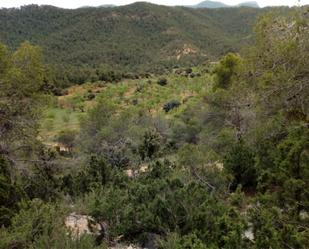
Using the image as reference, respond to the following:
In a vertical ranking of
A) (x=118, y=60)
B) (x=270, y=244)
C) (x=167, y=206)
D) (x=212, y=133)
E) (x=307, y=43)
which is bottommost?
(x=118, y=60)

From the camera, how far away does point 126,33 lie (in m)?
93.4

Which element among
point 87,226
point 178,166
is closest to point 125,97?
point 178,166

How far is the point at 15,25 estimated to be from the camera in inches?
3553

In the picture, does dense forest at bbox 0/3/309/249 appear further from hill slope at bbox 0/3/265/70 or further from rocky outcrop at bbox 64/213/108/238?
hill slope at bbox 0/3/265/70

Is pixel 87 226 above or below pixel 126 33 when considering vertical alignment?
above

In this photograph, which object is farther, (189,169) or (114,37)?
(114,37)

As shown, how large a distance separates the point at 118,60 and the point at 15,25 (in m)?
24.2

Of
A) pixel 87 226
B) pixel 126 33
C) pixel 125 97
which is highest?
pixel 87 226

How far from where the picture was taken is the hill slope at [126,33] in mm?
82188

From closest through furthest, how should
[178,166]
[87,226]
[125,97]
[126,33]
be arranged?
[87,226] < [178,166] < [125,97] < [126,33]

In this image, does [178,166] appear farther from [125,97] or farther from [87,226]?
[125,97]

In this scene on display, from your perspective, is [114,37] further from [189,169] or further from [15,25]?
[189,169]

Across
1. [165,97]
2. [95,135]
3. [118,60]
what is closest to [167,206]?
[95,135]

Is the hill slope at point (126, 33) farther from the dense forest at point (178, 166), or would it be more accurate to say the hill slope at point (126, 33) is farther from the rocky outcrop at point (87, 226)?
the rocky outcrop at point (87, 226)
